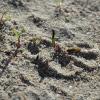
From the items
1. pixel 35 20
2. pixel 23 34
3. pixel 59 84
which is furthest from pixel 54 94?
pixel 35 20

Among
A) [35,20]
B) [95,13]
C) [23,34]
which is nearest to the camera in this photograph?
[23,34]

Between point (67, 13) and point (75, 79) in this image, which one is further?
point (67, 13)

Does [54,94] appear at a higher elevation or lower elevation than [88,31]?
lower

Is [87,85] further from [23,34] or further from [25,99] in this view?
[23,34]

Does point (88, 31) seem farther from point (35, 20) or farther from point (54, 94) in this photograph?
point (54, 94)

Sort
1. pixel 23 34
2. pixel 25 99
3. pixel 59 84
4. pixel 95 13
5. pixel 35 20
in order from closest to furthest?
pixel 25 99
pixel 59 84
pixel 23 34
pixel 35 20
pixel 95 13

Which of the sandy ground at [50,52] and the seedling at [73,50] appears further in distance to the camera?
the seedling at [73,50]

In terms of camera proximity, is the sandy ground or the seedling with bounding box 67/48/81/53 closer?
the sandy ground
